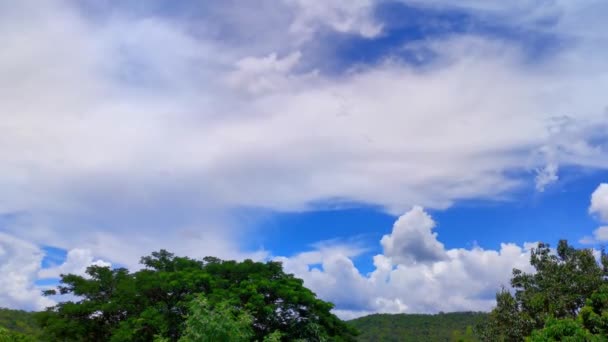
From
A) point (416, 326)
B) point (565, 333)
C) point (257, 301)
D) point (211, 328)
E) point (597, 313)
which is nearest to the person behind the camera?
point (211, 328)

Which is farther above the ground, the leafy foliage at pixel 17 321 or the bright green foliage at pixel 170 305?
the leafy foliage at pixel 17 321

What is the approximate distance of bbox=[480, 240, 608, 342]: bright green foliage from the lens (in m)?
33.9

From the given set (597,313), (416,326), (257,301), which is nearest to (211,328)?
(257,301)

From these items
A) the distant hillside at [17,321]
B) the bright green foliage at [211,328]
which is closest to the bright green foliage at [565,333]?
the bright green foliage at [211,328]

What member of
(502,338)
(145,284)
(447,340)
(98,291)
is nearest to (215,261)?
(145,284)

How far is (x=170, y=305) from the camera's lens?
40156mm

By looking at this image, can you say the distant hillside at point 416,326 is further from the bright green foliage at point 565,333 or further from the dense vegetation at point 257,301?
the bright green foliage at point 565,333

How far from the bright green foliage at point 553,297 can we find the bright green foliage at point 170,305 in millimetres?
12528

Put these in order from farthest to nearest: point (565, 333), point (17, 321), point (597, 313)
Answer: point (17, 321)
point (597, 313)
point (565, 333)

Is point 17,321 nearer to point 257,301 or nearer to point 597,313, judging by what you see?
point 257,301

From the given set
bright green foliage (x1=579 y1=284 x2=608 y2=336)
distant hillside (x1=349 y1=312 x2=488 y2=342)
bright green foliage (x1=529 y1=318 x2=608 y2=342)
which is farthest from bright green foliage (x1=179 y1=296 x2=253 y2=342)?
distant hillside (x1=349 y1=312 x2=488 y2=342)

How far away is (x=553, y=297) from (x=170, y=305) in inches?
1140

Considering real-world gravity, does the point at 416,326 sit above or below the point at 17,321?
above

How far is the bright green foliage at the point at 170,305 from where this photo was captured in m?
37.8
